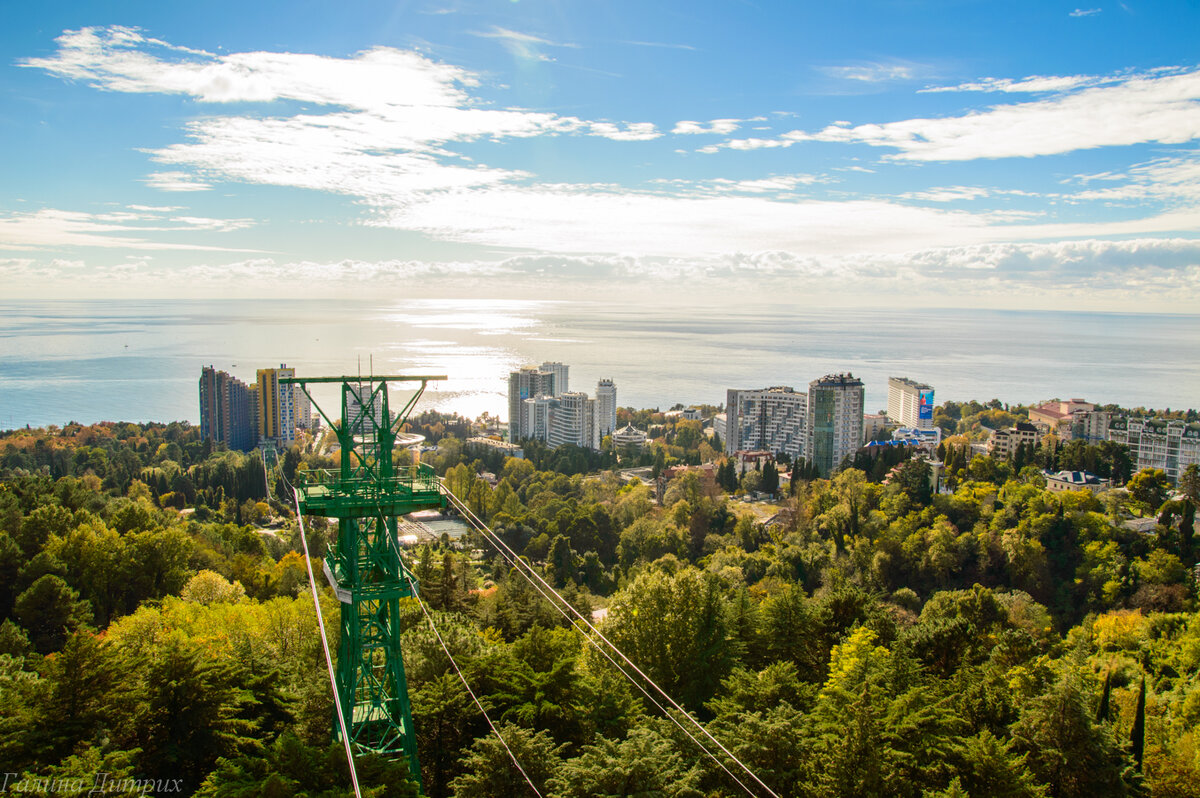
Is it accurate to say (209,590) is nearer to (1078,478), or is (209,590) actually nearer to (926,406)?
(1078,478)

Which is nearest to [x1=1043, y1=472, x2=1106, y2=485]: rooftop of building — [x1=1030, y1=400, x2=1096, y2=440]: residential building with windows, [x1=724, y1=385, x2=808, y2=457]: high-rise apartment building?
[x1=1030, y1=400, x2=1096, y2=440]: residential building with windows

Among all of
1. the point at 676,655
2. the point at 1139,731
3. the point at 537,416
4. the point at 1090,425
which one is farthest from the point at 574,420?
the point at 1139,731

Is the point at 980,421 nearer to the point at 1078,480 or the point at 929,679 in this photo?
the point at 1078,480

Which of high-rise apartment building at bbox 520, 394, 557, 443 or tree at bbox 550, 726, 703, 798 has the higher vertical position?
tree at bbox 550, 726, 703, 798

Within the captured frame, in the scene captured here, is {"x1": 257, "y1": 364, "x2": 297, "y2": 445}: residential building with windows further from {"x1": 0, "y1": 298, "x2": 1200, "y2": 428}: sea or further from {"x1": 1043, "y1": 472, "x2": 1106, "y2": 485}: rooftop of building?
{"x1": 1043, "y1": 472, "x2": 1106, "y2": 485}: rooftop of building

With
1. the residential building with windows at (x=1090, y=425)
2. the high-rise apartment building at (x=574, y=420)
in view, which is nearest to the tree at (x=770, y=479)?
the high-rise apartment building at (x=574, y=420)

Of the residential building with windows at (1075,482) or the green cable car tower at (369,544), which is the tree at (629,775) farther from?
the residential building with windows at (1075,482)
